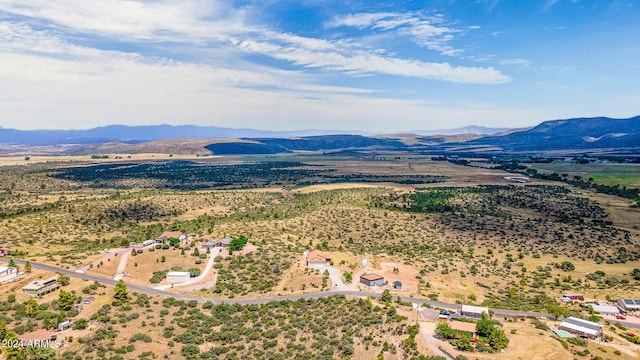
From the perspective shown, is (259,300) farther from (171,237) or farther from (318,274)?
(171,237)

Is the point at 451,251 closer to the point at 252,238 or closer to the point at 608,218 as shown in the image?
the point at 252,238

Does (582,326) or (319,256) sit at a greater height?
(319,256)

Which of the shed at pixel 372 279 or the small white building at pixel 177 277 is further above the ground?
the shed at pixel 372 279

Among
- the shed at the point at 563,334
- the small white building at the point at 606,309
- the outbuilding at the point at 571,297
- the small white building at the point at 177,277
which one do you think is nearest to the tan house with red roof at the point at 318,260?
the small white building at the point at 177,277

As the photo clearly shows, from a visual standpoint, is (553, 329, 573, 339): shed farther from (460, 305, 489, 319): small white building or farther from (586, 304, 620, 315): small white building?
(586, 304, 620, 315): small white building

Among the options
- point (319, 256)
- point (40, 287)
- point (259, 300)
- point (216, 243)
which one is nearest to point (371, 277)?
point (319, 256)

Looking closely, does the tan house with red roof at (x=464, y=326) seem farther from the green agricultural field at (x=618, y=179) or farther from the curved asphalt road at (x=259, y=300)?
the green agricultural field at (x=618, y=179)
